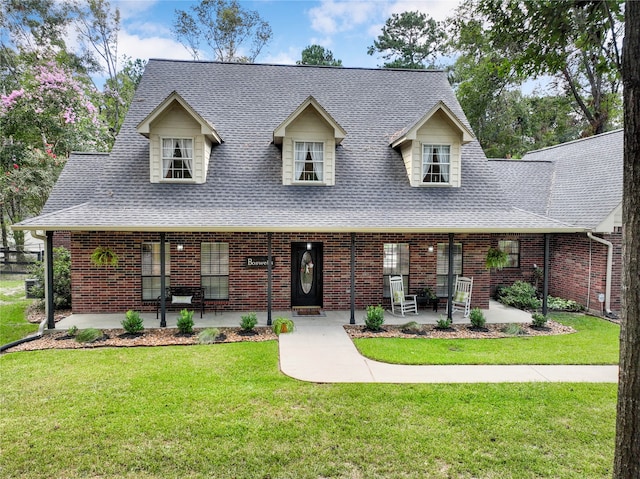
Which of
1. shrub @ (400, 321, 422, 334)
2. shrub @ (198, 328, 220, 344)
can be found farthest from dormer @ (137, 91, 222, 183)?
shrub @ (400, 321, 422, 334)

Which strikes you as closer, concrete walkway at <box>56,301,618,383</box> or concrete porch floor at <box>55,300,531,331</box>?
concrete walkway at <box>56,301,618,383</box>

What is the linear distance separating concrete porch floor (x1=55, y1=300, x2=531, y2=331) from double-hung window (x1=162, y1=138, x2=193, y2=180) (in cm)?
395

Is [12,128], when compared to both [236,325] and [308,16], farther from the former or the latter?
[236,325]

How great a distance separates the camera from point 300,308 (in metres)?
11.6

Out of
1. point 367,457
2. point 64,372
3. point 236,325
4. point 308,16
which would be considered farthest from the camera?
point 308,16

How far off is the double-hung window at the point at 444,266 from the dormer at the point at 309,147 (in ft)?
13.1

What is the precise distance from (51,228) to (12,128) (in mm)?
13036

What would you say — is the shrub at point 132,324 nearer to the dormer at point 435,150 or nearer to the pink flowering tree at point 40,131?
the dormer at point 435,150

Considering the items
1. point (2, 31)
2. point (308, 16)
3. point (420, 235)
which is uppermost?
point (2, 31)

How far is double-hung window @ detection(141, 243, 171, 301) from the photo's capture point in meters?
11.0

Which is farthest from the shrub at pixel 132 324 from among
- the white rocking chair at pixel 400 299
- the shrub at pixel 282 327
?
the white rocking chair at pixel 400 299

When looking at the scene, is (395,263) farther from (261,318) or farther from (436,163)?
(261,318)

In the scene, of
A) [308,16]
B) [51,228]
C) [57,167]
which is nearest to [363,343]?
[51,228]

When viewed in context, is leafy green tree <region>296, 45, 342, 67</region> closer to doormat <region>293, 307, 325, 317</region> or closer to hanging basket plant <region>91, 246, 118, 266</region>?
doormat <region>293, 307, 325, 317</region>
